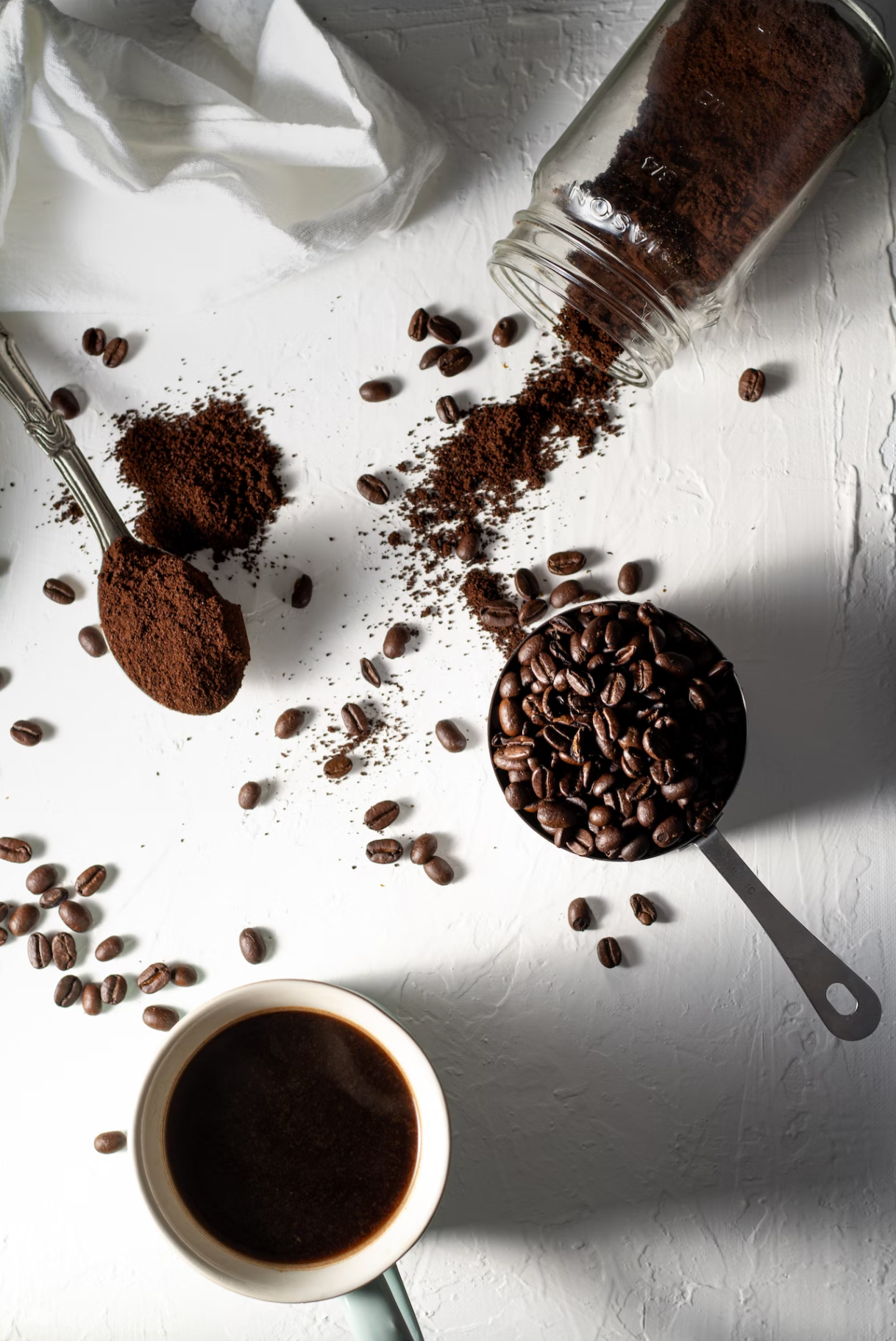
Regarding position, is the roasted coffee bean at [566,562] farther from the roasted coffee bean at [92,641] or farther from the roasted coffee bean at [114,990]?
the roasted coffee bean at [114,990]

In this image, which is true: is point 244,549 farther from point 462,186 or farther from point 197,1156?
point 197,1156

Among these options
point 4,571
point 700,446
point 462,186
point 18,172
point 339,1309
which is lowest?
point 339,1309

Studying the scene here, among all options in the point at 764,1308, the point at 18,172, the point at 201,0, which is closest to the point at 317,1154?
the point at 764,1308

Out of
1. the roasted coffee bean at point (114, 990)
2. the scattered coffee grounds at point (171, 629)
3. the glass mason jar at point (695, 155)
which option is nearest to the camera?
the glass mason jar at point (695, 155)

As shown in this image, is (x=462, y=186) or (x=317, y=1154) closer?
(x=317, y=1154)

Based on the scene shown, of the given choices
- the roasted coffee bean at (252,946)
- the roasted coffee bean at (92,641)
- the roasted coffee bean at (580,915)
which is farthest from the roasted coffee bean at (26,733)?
the roasted coffee bean at (580,915)

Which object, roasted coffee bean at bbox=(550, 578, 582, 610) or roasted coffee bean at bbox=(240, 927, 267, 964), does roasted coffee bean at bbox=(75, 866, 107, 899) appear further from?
roasted coffee bean at bbox=(550, 578, 582, 610)

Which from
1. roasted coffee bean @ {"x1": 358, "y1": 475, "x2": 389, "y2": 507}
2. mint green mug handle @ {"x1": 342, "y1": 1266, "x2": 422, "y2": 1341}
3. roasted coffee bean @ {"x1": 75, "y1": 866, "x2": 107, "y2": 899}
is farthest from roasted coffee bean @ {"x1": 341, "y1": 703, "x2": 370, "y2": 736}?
mint green mug handle @ {"x1": 342, "y1": 1266, "x2": 422, "y2": 1341}

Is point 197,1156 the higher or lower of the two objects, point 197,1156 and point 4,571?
the lower

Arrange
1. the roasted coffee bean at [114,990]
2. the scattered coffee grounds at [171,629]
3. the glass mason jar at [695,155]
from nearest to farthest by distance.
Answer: the glass mason jar at [695,155] < the scattered coffee grounds at [171,629] < the roasted coffee bean at [114,990]
